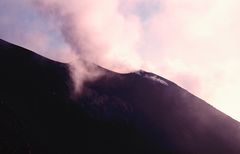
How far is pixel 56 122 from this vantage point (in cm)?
10550

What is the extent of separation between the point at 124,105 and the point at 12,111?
38.8 meters

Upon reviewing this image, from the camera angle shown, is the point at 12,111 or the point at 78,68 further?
the point at 78,68

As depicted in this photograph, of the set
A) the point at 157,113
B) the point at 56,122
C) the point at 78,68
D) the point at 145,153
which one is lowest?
the point at 145,153

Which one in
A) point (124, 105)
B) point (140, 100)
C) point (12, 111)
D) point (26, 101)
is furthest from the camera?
point (140, 100)

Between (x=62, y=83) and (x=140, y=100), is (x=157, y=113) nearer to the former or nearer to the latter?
(x=140, y=100)

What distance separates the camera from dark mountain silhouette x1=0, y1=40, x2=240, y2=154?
9529 centimetres

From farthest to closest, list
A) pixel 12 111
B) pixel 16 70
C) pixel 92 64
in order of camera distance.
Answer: pixel 92 64 < pixel 16 70 < pixel 12 111

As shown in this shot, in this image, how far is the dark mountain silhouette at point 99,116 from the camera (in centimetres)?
9529

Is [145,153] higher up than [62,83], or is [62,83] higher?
[62,83]

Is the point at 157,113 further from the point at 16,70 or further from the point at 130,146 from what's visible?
the point at 16,70

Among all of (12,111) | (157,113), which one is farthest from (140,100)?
(12,111)

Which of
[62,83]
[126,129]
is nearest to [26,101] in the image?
[62,83]

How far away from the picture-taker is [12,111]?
95.9 meters

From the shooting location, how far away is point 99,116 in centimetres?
11769
